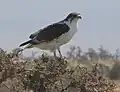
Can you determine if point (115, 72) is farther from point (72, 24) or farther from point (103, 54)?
point (72, 24)

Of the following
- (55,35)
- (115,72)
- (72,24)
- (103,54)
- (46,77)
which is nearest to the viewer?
(46,77)

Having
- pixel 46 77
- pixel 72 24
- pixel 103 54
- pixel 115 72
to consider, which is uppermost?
pixel 103 54

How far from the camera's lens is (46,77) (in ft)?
27.6

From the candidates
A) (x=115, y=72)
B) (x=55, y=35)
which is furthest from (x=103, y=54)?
(x=55, y=35)

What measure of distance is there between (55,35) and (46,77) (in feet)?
13.4

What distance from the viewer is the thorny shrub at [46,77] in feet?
27.4

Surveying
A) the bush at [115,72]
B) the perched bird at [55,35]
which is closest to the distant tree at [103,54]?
the bush at [115,72]

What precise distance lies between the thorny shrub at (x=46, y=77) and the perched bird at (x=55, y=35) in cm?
293

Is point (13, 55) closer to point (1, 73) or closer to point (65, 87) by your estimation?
point (1, 73)

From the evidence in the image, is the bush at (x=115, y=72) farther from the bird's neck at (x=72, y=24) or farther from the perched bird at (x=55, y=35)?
the bird's neck at (x=72, y=24)

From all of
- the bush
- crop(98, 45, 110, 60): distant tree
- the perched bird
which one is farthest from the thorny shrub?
crop(98, 45, 110, 60): distant tree

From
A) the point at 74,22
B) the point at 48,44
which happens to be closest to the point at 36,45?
the point at 48,44

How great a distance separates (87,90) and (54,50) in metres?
3.38

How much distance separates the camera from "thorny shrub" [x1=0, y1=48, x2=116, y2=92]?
8359 millimetres
